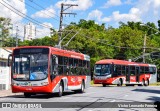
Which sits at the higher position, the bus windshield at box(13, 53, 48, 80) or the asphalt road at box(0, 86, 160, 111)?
the bus windshield at box(13, 53, 48, 80)

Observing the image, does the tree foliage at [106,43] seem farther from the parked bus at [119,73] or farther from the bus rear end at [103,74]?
the bus rear end at [103,74]

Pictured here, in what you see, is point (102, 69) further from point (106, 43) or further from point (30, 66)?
point (106, 43)

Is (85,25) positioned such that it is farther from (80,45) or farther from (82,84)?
(82,84)

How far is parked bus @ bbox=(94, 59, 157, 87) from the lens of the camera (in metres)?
47.0

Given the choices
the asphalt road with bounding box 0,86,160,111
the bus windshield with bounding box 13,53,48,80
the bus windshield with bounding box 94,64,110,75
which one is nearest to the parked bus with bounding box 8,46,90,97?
the bus windshield with bounding box 13,53,48,80

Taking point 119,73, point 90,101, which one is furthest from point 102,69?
point 90,101

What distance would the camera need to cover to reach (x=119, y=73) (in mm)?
48688

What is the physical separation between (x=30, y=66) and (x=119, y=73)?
2678cm

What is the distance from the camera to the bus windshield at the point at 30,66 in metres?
23.0

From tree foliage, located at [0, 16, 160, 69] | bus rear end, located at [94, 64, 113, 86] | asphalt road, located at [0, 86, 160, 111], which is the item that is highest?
tree foliage, located at [0, 16, 160, 69]

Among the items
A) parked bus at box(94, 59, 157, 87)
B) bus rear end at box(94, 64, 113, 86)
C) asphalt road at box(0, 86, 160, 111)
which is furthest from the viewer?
parked bus at box(94, 59, 157, 87)

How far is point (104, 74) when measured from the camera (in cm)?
4700

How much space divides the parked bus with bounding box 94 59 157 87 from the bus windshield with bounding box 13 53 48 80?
24147 millimetres

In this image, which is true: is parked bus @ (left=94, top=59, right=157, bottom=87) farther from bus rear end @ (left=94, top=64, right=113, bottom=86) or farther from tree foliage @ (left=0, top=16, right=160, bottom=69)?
tree foliage @ (left=0, top=16, right=160, bottom=69)
